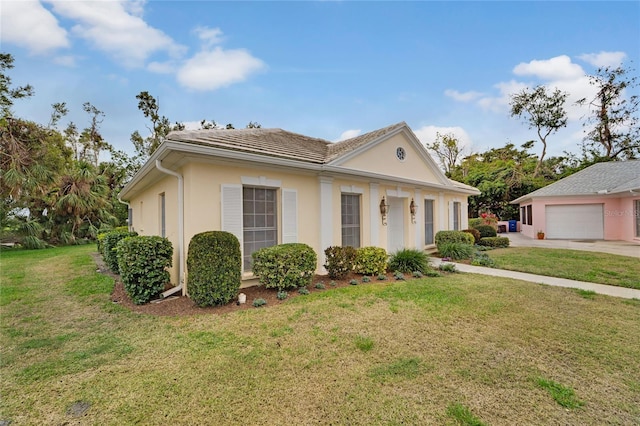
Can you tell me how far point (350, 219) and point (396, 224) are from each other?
2835 millimetres

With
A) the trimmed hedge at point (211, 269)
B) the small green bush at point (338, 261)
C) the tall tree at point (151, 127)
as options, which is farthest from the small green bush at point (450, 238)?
the tall tree at point (151, 127)

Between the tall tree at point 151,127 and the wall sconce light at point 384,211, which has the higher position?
the tall tree at point 151,127

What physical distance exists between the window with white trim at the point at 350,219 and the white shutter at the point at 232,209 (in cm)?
315

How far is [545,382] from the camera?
278 cm

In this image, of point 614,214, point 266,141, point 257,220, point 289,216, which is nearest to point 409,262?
point 289,216

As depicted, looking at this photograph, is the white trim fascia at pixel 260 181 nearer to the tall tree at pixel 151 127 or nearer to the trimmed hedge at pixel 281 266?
the trimmed hedge at pixel 281 266

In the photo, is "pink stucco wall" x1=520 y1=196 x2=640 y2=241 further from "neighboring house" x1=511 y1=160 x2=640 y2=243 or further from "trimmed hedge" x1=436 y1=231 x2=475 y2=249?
"trimmed hedge" x1=436 y1=231 x2=475 y2=249

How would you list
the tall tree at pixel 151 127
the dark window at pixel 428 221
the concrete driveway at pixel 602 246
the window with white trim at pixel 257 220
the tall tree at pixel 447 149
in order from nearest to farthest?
the window with white trim at pixel 257 220 < the concrete driveway at pixel 602 246 < the dark window at pixel 428 221 < the tall tree at pixel 151 127 < the tall tree at pixel 447 149

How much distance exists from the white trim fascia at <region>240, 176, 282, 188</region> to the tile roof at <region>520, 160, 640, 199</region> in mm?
18374

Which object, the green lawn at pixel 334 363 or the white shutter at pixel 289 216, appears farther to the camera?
the white shutter at pixel 289 216

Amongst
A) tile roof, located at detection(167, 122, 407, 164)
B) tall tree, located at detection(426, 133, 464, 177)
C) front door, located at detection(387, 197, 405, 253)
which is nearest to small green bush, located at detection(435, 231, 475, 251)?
front door, located at detection(387, 197, 405, 253)

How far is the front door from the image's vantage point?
10.2 metres

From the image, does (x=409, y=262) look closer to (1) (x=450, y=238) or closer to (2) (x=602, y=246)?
(1) (x=450, y=238)

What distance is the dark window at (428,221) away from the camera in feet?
37.9
